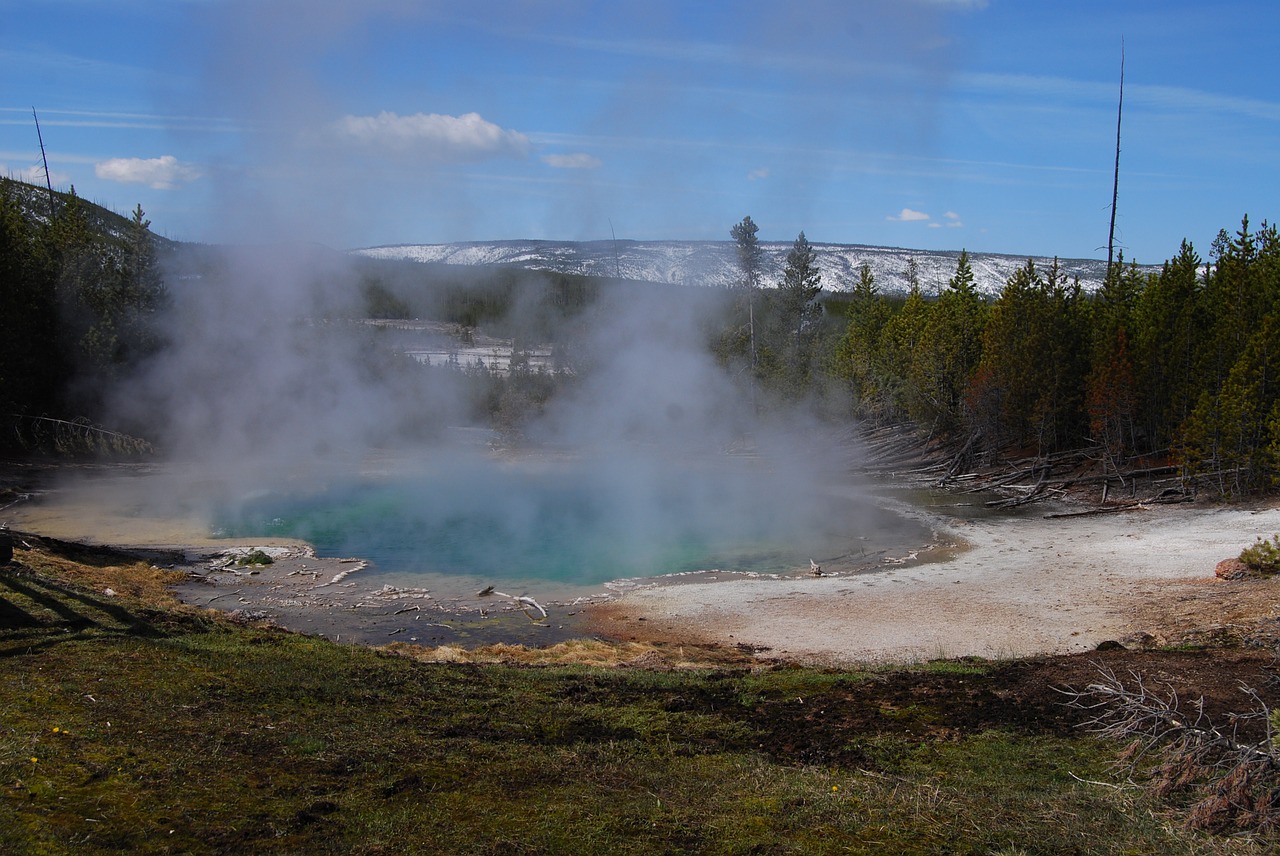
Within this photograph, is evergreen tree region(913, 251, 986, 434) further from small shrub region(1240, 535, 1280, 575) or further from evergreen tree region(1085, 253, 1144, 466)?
small shrub region(1240, 535, 1280, 575)

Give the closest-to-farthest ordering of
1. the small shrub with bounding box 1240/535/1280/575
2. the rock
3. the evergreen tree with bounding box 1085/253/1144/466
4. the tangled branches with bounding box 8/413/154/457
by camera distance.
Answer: the small shrub with bounding box 1240/535/1280/575, the rock, the evergreen tree with bounding box 1085/253/1144/466, the tangled branches with bounding box 8/413/154/457

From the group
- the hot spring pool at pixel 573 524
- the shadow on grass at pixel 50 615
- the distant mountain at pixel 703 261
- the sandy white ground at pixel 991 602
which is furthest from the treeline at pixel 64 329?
the sandy white ground at pixel 991 602

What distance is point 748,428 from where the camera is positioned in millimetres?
40750

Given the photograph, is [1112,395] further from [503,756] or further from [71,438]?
[71,438]

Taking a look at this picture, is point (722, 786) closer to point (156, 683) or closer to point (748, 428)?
point (156, 683)

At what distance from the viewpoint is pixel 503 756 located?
6.95 m

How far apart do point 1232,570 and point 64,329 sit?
3953cm

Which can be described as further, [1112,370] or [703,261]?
[703,261]

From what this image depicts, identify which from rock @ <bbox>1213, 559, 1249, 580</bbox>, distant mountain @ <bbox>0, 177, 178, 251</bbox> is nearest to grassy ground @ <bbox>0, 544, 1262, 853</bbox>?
rock @ <bbox>1213, 559, 1249, 580</bbox>

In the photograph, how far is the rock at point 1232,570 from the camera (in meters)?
16.1

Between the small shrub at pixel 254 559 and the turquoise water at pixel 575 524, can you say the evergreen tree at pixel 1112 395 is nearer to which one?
the turquoise water at pixel 575 524

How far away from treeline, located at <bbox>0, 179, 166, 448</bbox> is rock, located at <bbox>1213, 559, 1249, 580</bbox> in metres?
35.5

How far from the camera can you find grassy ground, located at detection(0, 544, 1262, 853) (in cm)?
516

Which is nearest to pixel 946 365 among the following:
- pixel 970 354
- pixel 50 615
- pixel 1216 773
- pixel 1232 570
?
pixel 970 354
